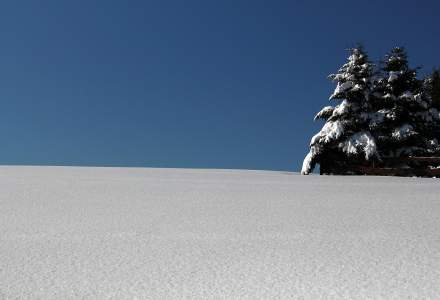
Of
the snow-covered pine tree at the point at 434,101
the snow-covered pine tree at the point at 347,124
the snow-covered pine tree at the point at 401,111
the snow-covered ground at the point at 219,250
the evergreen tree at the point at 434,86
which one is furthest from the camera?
the evergreen tree at the point at 434,86

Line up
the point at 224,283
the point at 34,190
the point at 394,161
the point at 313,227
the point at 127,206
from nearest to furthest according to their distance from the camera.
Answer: the point at 224,283
the point at 313,227
the point at 127,206
the point at 34,190
the point at 394,161

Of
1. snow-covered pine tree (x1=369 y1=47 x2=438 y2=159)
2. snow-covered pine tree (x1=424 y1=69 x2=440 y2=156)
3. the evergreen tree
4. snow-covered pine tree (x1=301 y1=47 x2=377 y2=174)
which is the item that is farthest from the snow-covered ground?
the evergreen tree

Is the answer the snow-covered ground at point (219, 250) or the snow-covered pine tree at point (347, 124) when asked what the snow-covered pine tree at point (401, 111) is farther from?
the snow-covered ground at point (219, 250)

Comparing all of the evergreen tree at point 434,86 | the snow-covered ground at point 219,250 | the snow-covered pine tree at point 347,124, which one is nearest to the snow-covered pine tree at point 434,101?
the evergreen tree at point 434,86

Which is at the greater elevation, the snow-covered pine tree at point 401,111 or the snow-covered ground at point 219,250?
the snow-covered pine tree at point 401,111

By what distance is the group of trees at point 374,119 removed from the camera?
2133 centimetres

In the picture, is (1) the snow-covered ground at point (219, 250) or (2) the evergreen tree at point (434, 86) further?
(2) the evergreen tree at point (434, 86)

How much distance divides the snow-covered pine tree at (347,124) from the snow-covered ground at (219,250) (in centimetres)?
1314

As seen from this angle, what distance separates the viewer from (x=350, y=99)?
76.0 feet

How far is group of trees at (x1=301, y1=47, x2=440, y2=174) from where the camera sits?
21328 millimetres

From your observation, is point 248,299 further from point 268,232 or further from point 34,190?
point 34,190

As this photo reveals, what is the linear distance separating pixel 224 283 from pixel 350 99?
69.1 ft

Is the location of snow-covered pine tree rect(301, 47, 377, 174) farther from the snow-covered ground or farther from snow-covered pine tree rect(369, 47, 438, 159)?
the snow-covered ground

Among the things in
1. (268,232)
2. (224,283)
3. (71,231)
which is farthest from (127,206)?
(224,283)
